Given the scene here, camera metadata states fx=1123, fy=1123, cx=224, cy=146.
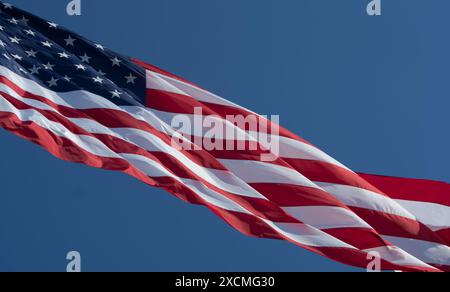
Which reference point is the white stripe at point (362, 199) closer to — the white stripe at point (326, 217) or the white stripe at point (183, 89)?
the white stripe at point (326, 217)

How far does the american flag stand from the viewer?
517 inches

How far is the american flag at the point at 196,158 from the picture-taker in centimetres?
1312

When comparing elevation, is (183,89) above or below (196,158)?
above

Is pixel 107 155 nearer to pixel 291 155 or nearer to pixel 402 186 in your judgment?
pixel 291 155

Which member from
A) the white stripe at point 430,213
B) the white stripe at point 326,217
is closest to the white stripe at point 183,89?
the white stripe at point 326,217

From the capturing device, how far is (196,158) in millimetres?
13898

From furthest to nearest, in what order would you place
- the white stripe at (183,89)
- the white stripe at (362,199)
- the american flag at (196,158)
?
1. the white stripe at (183,89)
2. the white stripe at (362,199)
3. the american flag at (196,158)

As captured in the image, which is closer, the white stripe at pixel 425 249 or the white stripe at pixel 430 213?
the white stripe at pixel 425 249

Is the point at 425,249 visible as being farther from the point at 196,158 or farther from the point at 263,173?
the point at 196,158

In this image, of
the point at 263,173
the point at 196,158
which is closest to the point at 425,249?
the point at 263,173

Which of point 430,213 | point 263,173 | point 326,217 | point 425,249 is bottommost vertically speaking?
point 425,249

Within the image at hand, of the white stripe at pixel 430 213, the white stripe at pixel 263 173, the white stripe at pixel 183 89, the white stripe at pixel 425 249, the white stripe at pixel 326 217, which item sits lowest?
the white stripe at pixel 425 249

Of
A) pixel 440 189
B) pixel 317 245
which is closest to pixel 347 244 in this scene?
pixel 317 245

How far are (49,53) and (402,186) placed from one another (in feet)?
16.7
